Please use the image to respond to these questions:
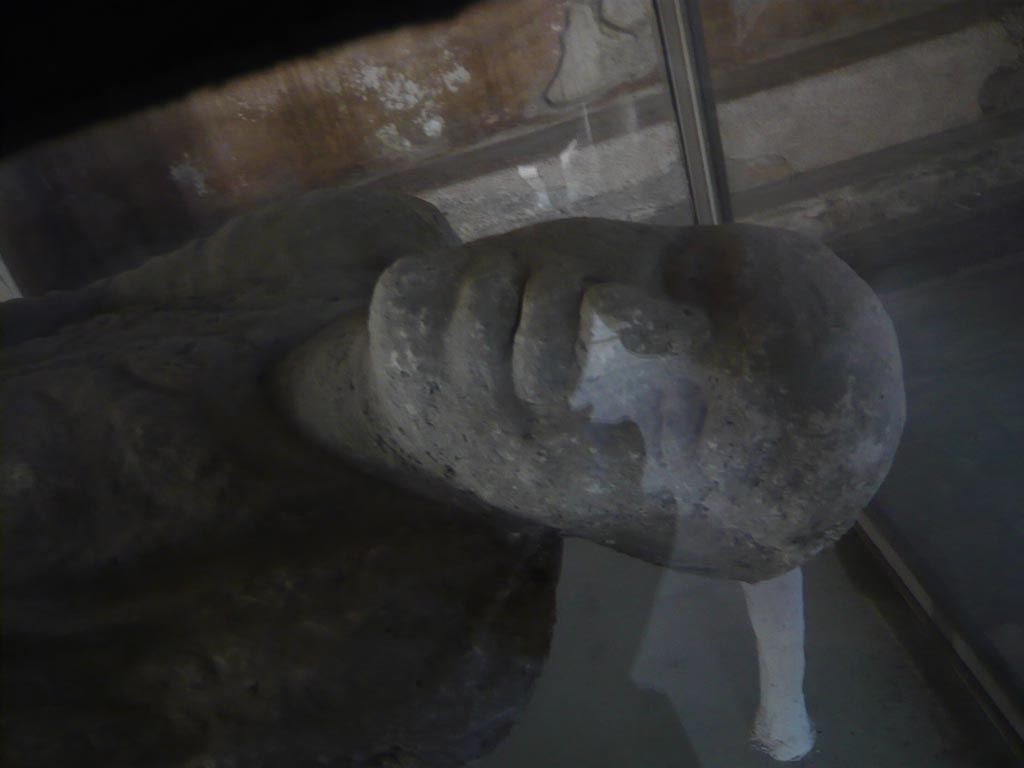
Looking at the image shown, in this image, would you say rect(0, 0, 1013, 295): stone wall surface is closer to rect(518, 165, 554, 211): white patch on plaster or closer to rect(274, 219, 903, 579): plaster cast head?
rect(518, 165, 554, 211): white patch on plaster

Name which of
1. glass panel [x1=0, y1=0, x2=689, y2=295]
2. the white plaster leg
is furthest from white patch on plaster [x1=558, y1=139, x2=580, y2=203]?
the white plaster leg

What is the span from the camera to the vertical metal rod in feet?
4.41

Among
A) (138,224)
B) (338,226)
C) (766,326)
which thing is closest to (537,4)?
(338,226)

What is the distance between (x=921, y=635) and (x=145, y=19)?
106cm

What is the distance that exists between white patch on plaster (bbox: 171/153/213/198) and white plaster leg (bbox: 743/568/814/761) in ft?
2.17

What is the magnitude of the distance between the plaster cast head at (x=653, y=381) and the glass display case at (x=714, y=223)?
17 cm

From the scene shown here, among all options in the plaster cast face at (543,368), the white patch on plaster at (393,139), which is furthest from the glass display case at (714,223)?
the plaster cast face at (543,368)

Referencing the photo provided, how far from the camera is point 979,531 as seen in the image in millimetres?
1104

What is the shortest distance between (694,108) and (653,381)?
109cm

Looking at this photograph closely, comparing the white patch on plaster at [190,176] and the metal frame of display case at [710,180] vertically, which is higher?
the white patch on plaster at [190,176]

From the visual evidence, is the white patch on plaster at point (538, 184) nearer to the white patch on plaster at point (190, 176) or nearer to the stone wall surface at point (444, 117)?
the stone wall surface at point (444, 117)

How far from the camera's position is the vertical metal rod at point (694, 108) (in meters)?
1.34

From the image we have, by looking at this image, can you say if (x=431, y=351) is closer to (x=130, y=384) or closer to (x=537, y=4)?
(x=130, y=384)

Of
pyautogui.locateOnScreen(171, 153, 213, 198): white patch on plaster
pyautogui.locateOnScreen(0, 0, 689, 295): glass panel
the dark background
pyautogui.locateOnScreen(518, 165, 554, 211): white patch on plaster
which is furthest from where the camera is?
pyautogui.locateOnScreen(518, 165, 554, 211): white patch on plaster
